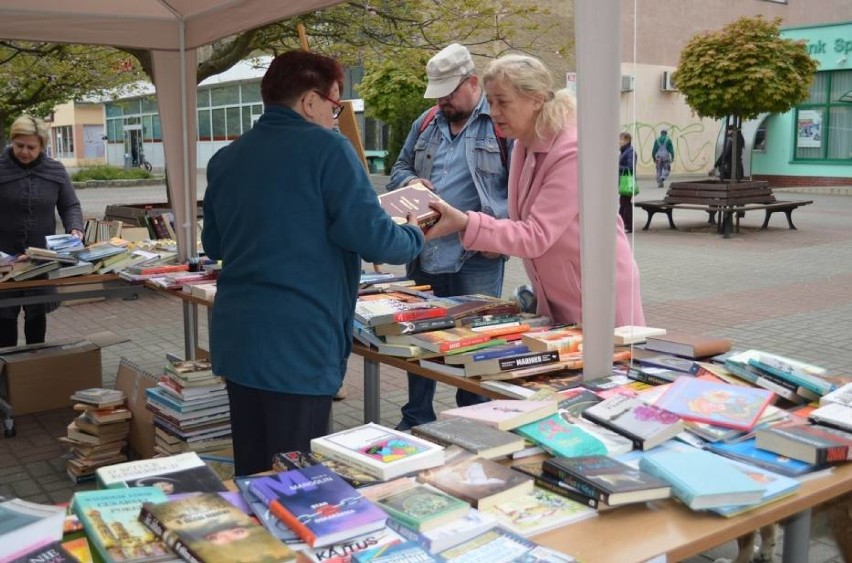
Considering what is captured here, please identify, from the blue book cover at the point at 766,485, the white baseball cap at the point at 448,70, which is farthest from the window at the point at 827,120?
the blue book cover at the point at 766,485

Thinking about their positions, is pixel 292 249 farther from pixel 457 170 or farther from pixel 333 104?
pixel 457 170

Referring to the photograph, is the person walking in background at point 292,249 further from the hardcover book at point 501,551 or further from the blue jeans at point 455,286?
the blue jeans at point 455,286

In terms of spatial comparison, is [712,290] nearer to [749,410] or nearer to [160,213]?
[160,213]

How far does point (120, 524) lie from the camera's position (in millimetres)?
1492

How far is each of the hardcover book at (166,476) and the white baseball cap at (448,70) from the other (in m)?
2.38

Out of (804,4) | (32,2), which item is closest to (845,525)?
(32,2)

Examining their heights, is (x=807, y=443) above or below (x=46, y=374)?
above

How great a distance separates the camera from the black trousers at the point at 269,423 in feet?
8.31

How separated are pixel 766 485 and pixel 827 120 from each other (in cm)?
2500

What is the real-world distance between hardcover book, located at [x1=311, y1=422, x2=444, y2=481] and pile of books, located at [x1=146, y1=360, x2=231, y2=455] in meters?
2.19

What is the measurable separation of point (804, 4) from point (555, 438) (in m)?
38.4

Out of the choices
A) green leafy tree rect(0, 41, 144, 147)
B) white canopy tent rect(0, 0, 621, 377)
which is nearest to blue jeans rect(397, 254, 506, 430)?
white canopy tent rect(0, 0, 621, 377)

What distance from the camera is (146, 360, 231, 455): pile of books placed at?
13.0 feet

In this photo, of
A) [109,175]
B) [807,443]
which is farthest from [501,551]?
[109,175]
